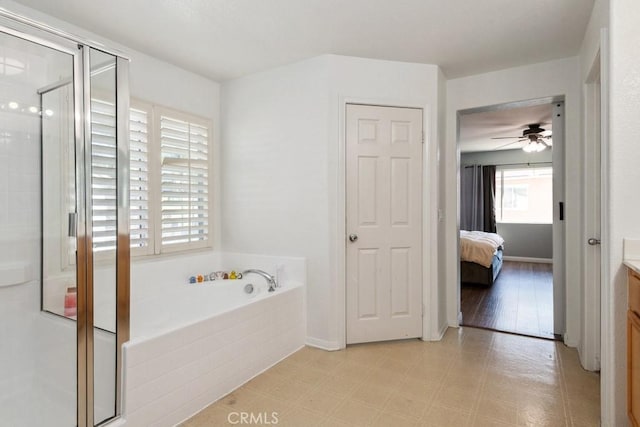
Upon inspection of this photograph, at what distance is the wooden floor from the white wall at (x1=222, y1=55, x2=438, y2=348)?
1.64 m

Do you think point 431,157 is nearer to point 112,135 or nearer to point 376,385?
point 376,385

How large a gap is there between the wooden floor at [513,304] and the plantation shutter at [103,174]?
320 cm

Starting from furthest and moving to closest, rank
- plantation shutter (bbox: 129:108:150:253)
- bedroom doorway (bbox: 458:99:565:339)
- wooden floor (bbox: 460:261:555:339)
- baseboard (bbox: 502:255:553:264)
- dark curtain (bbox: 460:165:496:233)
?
dark curtain (bbox: 460:165:496:233) → baseboard (bbox: 502:255:553:264) → wooden floor (bbox: 460:261:555:339) → bedroom doorway (bbox: 458:99:565:339) → plantation shutter (bbox: 129:108:150:253)

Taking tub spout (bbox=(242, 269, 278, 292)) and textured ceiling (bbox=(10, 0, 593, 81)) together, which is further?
tub spout (bbox=(242, 269, 278, 292))

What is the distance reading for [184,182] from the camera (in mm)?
3111

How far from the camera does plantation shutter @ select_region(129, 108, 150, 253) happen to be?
2.71 m

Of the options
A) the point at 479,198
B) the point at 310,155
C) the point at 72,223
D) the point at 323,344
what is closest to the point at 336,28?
the point at 310,155

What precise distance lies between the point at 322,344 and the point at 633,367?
6.40ft

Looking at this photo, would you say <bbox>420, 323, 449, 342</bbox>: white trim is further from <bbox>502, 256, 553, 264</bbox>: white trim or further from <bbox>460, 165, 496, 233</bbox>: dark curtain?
<bbox>502, 256, 553, 264</bbox>: white trim

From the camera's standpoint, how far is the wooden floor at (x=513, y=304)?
3361mm

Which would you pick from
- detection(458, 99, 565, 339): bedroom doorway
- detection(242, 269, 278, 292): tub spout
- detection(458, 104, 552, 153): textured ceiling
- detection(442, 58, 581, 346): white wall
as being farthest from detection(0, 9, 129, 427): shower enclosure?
detection(458, 104, 552, 153): textured ceiling

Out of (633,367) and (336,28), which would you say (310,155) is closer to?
(336,28)

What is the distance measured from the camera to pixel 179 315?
9.36 ft

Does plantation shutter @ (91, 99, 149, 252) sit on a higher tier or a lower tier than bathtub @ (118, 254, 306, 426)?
higher
